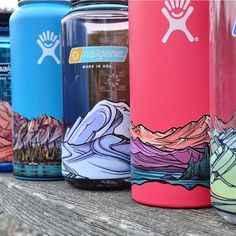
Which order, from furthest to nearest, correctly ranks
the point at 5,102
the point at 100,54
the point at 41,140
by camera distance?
1. the point at 5,102
2. the point at 41,140
3. the point at 100,54

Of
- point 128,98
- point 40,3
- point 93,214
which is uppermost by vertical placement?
point 40,3

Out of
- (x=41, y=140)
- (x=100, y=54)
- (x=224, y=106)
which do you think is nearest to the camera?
(x=224, y=106)

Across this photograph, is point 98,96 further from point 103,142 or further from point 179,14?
point 179,14

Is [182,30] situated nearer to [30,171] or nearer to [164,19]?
[164,19]

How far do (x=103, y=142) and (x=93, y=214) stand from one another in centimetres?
12

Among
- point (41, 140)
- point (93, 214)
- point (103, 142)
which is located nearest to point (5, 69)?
point (41, 140)

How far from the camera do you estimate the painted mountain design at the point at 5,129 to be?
2.74 ft

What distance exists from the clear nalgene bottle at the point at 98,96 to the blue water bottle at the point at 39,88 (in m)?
0.09

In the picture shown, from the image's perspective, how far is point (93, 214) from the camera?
535 mm

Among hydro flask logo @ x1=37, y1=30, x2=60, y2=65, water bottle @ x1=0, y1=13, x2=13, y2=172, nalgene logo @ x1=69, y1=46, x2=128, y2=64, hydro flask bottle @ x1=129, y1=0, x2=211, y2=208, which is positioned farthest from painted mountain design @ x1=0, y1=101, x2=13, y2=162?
hydro flask bottle @ x1=129, y1=0, x2=211, y2=208

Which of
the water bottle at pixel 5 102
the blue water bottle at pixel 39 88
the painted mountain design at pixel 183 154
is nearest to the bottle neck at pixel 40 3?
the blue water bottle at pixel 39 88

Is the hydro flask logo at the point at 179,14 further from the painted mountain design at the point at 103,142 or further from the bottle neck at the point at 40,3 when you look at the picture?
the bottle neck at the point at 40,3

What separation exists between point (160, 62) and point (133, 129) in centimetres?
8

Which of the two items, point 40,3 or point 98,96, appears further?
point 40,3
